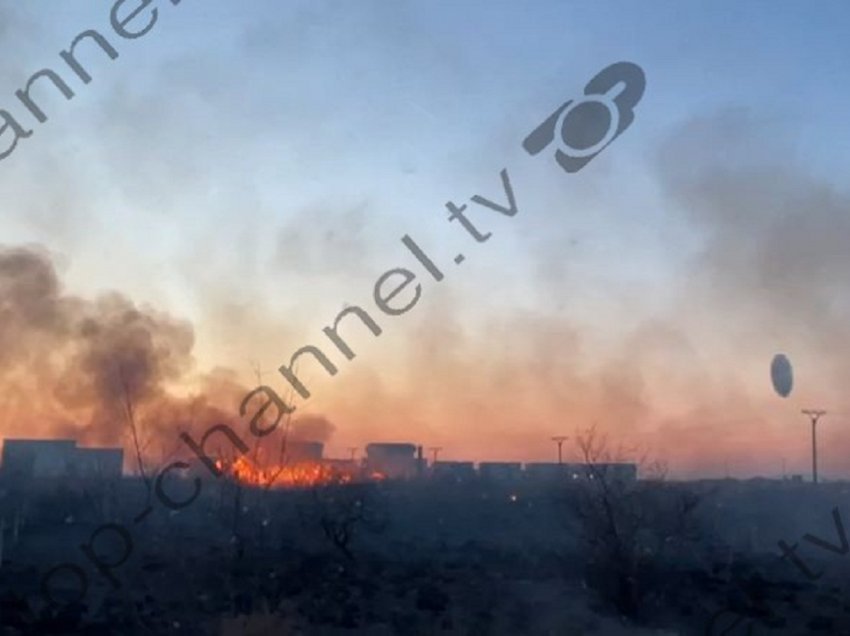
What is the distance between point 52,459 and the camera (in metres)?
66.4

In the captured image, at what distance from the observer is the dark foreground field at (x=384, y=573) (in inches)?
969

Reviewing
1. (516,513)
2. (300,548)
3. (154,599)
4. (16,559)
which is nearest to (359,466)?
(516,513)

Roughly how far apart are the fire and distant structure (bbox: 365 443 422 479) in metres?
31.7

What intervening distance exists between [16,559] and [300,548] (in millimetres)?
9488

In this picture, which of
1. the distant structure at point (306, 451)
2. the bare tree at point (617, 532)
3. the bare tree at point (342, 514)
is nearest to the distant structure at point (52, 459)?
the distant structure at point (306, 451)

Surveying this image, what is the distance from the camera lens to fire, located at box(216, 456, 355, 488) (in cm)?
3459

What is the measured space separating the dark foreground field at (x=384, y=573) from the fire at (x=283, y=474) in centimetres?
72

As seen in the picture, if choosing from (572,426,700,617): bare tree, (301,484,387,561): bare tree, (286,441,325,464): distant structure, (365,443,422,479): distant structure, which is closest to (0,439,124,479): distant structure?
(286,441,325,464): distant structure

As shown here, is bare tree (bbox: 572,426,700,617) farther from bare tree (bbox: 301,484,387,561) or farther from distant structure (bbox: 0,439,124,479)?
distant structure (bbox: 0,439,124,479)

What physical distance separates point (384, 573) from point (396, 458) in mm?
53798

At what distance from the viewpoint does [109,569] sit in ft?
98.0

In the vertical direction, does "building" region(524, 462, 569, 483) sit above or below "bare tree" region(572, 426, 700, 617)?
above

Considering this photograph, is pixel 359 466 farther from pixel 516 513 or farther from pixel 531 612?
pixel 531 612

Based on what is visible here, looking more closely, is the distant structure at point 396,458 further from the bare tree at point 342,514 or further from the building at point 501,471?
the bare tree at point 342,514
